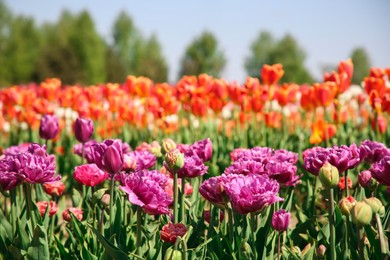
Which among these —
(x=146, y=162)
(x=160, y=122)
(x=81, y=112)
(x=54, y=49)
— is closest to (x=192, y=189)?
(x=146, y=162)

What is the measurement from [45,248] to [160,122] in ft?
9.22

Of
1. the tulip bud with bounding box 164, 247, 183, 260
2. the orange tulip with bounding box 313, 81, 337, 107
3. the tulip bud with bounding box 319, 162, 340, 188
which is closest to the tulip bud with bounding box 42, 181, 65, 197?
the tulip bud with bounding box 164, 247, 183, 260

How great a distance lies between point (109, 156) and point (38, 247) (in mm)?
479

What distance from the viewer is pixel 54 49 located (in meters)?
29.7

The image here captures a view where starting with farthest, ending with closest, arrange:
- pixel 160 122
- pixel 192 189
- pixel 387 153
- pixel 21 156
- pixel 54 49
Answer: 1. pixel 54 49
2. pixel 160 122
3. pixel 192 189
4. pixel 387 153
5. pixel 21 156

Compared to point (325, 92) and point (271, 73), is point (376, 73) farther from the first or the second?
point (271, 73)

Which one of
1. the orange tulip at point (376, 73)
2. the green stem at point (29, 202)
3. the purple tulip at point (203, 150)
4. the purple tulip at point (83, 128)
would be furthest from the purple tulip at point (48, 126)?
the orange tulip at point (376, 73)

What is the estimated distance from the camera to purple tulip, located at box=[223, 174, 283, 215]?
1.59 m

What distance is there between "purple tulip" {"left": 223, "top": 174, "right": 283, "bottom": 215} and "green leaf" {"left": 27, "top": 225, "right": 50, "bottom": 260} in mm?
759

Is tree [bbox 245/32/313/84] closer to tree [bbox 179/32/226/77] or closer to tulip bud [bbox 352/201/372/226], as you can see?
tree [bbox 179/32/226/77]

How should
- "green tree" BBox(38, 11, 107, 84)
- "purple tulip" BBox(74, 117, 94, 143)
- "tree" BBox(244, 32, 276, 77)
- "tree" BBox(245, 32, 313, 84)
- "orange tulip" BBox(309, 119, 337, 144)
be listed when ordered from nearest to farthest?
"purple tulip" BBox(74, 117, 94, 143) < "orange tulip" BBox(309, 119, 337, 144) < "green tree" BBox(38, 11, 107, 84) < "tree" BBox(245, 32, 313, 84) < "tree" BBox(244, 32, 276, 77)

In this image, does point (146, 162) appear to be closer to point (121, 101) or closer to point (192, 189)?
point (192, 189)

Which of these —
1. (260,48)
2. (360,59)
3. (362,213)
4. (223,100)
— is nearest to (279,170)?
(362,213)

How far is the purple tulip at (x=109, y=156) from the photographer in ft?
5.92
